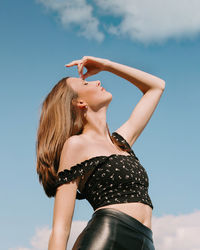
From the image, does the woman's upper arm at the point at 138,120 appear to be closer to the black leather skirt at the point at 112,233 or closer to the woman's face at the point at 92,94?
the woman's face at the point at 92,94

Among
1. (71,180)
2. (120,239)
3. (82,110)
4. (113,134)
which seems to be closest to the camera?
(120,239)

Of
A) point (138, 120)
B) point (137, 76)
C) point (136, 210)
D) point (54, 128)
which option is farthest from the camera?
point (137, 76)

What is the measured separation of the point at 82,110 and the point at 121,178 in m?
1.01

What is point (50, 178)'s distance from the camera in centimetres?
402

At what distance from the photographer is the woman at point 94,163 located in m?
3.54

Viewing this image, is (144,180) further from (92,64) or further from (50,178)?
(92,64)

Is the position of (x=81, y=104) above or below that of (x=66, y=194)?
above

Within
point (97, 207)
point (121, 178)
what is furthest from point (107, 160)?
point (97, 207)

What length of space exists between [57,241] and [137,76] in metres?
2.45

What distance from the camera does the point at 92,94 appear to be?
4426 millimetres

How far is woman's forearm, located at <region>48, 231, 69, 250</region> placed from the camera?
3.46 m

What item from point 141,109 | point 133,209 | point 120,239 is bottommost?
point 120,239

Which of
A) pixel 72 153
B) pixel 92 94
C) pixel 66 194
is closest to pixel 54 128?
pixel 72 153

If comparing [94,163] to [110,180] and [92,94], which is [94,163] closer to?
[110,180]
